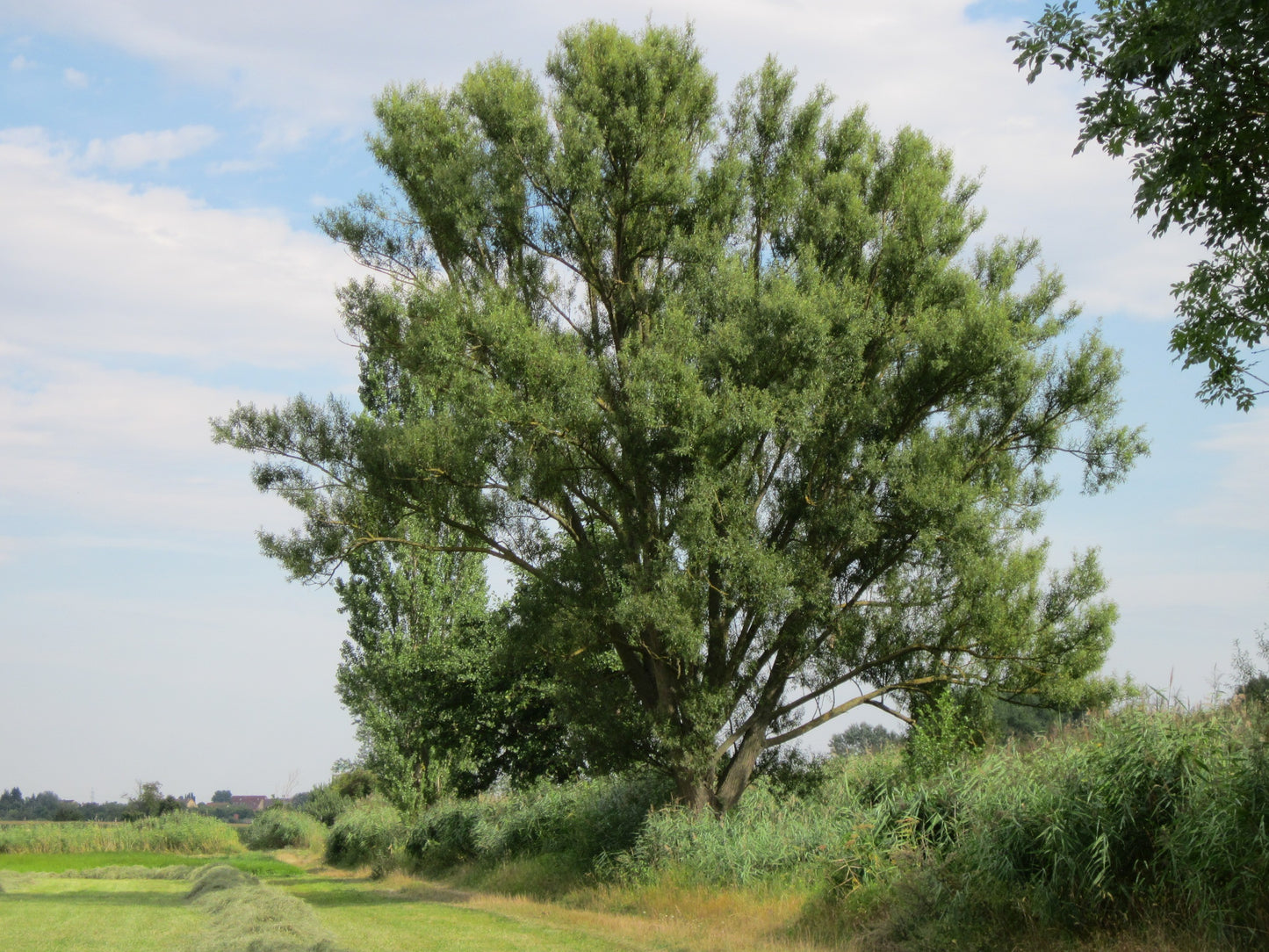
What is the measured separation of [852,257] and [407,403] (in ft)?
49.5

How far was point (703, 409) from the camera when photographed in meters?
15.6

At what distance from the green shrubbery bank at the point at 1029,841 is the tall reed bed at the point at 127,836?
38536 millimetres

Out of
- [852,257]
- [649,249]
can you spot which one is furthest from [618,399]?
[852,257]

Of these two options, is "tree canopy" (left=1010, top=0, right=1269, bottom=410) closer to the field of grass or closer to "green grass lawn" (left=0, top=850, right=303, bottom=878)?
the field of grass

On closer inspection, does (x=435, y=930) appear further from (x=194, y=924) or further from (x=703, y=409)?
(x=703, y=409)

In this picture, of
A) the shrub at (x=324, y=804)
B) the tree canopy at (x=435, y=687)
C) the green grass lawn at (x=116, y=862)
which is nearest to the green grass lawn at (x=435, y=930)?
the tree canopy at (x=435, y=687)

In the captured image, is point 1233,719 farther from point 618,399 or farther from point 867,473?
point 618,399

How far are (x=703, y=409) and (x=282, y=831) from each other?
47647 mm

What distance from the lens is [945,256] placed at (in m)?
17.6

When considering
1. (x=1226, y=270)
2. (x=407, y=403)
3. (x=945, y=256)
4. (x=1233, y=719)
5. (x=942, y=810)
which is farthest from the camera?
(x=407, y=403)

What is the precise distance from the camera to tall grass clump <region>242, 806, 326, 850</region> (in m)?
51.4

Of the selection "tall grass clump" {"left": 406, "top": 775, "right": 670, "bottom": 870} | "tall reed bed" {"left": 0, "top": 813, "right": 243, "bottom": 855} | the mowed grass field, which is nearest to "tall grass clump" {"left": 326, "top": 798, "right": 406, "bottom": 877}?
"tall grass clump" {"left": 406, "top": 775, "right": 670, "bottom": 870}

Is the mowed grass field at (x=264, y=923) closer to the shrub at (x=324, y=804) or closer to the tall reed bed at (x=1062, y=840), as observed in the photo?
the tall reed bed at (x=1062, y=840)

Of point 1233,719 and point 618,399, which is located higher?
point 618,399
